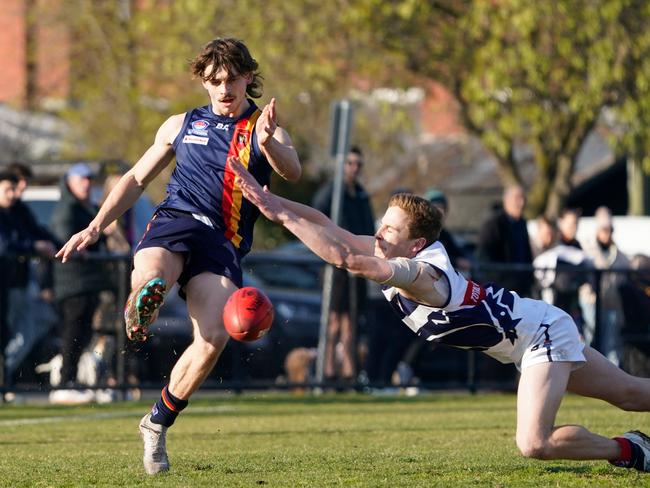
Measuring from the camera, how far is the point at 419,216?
692 cm

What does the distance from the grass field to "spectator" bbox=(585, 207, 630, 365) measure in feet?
3.77

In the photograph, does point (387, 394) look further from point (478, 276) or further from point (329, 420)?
point (329, 420)

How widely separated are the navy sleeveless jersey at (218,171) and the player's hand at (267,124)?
1.86 feet

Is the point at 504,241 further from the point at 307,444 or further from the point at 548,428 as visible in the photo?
the point at 548,428

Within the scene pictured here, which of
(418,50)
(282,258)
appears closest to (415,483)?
(282,258)

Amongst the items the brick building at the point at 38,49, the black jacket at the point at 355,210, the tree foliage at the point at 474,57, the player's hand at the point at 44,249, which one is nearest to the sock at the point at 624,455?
the player's hand at the point at 44,249

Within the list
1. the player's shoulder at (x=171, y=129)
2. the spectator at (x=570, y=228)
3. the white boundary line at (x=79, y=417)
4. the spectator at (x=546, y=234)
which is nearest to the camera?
the player's shoulder at (x=171, y=129)

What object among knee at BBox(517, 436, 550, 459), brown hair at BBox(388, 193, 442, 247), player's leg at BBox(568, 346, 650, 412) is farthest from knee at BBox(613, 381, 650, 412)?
brown hair at BBox(388, 193, 442, 247)

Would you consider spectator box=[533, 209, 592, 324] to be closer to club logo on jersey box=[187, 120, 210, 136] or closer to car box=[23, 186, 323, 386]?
car box=[23, 186, 323, 386]

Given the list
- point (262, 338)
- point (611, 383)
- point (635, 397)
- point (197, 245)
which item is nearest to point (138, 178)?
point (197, 245)

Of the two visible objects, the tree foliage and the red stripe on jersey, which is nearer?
the red stripe on jersey

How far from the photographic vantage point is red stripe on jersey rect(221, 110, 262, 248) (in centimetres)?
780

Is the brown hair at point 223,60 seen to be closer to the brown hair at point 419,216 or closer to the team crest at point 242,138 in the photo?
the team crest at point 242,138

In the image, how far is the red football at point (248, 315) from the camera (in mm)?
7062
